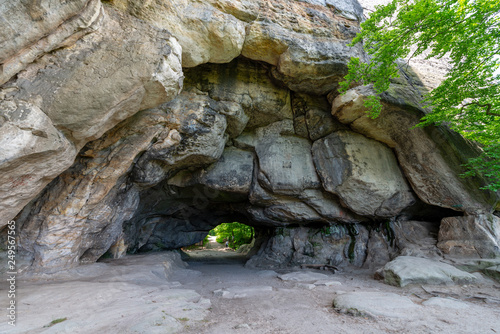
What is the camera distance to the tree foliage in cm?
522

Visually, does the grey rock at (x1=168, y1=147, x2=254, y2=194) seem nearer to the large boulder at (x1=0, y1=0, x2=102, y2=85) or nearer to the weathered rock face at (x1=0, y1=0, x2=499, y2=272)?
the weathered rock face at (x1=0, y1=0, x2=499, y2=272)

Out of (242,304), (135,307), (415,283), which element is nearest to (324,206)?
(415,283)

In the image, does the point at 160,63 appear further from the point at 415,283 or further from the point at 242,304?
the point at 415,283

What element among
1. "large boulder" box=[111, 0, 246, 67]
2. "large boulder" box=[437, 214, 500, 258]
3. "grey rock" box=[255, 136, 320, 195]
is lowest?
"large boulder" box=[437, 214, 500, 258]

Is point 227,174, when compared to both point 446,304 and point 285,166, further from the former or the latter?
point 446,304

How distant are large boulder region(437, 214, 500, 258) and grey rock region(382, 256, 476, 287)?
159cm

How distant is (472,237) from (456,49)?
5940mm

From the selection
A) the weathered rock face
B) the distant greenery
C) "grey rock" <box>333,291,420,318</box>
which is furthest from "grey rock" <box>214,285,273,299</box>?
the distant greenery

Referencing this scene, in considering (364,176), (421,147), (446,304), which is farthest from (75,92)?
(421,147)

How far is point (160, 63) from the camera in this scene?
15.7ft

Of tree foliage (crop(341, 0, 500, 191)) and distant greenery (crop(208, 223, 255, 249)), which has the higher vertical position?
tree foliage (crop(341, 0, 500, 191))

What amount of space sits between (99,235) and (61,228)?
1.63 m

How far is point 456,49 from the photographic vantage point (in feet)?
19.2

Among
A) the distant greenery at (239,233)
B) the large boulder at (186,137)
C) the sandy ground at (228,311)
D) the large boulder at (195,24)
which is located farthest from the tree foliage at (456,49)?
the distant greenery at (239,233)
